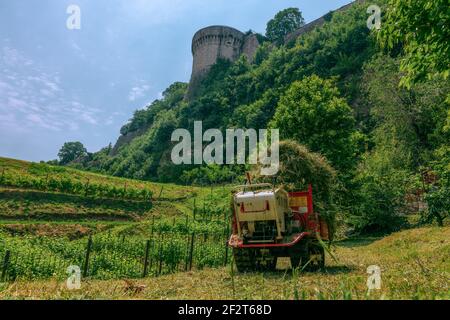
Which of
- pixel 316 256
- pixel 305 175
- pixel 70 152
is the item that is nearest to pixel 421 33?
pixel 305 175

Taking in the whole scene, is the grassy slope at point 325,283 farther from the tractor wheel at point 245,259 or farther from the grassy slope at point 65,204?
the grassy slope at point 65,204

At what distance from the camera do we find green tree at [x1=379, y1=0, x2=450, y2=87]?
312 inches

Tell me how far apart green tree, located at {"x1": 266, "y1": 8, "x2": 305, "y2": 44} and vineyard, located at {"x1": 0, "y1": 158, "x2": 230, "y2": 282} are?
85.2m

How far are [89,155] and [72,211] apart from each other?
131m

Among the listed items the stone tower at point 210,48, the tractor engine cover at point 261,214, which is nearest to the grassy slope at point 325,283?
the tractor engine cover at point 261,214

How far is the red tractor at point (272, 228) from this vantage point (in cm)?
1088

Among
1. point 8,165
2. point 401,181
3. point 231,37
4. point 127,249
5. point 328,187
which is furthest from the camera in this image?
point 231,37

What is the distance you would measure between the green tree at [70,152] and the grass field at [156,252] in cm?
11968

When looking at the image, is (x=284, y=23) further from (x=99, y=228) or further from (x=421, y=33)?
(x=421, y=33)

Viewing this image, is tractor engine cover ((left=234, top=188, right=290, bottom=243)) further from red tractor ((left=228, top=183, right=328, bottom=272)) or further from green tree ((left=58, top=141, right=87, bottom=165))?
green tree ((left=58, top=141, right=87, bottom=165))

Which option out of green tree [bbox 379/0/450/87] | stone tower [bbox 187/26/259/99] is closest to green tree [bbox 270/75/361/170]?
green tree [bbox 379/0/450/87]

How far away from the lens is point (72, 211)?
109 feet
